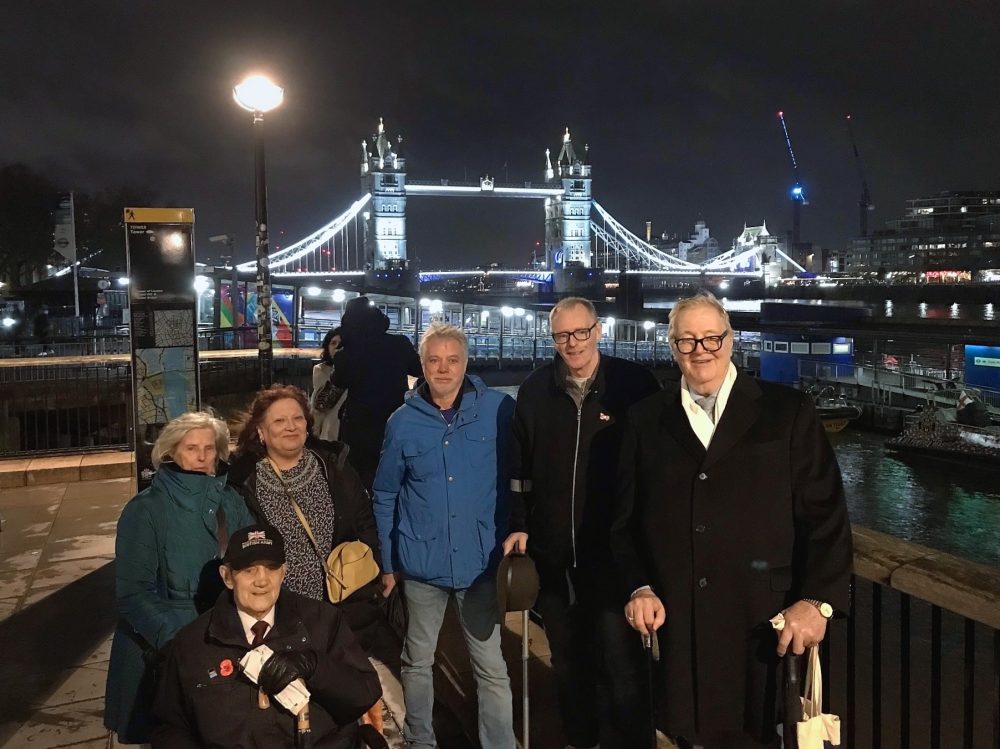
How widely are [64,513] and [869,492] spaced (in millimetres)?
21823

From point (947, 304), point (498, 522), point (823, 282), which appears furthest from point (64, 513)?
point (823, 282)

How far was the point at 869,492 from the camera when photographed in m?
23.7

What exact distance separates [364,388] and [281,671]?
2604 mm

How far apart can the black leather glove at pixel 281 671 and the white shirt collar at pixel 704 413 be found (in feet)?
4.19

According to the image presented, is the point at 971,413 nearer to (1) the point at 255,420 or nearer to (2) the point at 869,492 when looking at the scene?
(2) the point at 869,492

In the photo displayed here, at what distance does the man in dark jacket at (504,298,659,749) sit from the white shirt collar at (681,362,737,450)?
0.47 m

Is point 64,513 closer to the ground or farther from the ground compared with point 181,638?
closer to the ground

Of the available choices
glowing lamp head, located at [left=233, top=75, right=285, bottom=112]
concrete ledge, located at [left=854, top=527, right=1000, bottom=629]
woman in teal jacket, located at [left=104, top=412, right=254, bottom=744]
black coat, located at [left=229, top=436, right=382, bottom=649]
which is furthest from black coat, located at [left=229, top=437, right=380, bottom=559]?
glowing lamp head, located at [left=233, top=75, right=285, bottom=112]

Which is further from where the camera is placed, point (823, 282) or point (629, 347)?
point (823, 282)

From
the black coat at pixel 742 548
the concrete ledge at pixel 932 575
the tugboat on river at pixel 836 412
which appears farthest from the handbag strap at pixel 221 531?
the tugboat on river at pixel 836 412

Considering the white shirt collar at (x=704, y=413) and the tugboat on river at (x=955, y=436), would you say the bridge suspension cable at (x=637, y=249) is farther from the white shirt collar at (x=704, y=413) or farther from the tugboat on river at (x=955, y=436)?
the white shirt collar at (x=704, y=413)

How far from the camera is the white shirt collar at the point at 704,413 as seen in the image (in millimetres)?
2479

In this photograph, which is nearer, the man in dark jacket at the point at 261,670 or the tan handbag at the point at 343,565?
the man in dark jacket at the point at 261,670

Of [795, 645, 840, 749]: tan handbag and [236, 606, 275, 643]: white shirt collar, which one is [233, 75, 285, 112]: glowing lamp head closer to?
[236, 606, 275, 643]: white shirt collar
